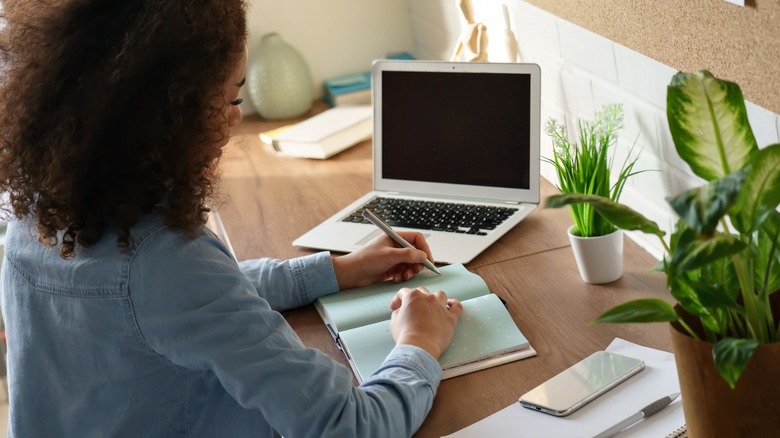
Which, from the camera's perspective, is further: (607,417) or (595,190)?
(595,190)

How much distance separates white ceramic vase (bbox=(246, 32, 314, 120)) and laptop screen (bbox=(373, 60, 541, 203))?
623 mm

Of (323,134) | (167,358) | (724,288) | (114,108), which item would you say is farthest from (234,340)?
(323,134)

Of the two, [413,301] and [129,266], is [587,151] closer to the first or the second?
[413,301]

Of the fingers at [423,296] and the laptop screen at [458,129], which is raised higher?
the laptop screen at [458,129]

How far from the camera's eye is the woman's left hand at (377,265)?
144 cm

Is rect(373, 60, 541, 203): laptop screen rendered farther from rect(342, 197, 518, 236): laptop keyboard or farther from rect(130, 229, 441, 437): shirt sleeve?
rect(130, 229, 441, 437): shirt sleeve

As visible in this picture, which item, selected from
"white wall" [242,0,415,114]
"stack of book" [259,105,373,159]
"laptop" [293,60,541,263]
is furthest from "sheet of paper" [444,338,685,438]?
"white wall" [242,0,415,114]

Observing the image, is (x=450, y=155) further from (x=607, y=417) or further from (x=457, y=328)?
(x=607, y=417)

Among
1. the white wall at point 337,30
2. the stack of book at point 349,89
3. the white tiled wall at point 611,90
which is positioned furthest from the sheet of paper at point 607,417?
the white wall at point 337,30

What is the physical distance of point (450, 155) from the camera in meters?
1.73

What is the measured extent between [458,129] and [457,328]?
0.52 m

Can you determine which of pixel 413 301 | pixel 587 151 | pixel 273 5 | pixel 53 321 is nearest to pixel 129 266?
pixel 53 321

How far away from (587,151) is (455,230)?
0.30 metres

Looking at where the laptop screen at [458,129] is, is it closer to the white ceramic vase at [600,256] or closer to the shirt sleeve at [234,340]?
the white ceramic vase at [600,256]
